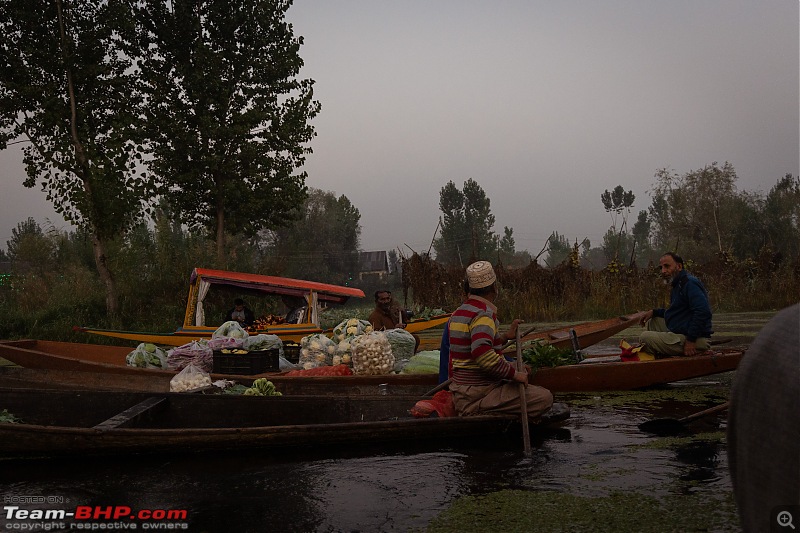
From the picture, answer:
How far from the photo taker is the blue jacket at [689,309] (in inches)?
317

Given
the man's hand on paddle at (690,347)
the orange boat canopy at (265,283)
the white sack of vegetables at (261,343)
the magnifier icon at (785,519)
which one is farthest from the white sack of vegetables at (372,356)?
the magnifier icon at (785,519)

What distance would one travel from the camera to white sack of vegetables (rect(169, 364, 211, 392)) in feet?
25.5

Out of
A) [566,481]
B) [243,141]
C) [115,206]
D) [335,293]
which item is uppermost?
[243,141]

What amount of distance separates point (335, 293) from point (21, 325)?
11.9 metres

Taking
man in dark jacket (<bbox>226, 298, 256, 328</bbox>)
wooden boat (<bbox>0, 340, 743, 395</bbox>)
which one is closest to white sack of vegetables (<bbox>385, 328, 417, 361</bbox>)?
wooden boat (<bbox>0, 340, 743, 395</bbox>)

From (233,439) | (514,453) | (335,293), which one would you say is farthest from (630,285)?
(233,439)

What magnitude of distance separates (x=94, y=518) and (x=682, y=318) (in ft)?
22.8

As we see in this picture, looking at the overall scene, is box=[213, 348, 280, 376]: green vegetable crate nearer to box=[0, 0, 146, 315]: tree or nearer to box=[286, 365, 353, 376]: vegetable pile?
box=[286, 365, 353, 376]: vegetable pile

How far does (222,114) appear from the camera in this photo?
24.0 m

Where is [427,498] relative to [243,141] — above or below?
below

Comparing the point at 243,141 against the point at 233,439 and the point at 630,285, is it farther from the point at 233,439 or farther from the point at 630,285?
the point at 233,439

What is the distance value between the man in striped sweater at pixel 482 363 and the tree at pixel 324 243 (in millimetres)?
44220

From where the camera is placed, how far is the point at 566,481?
16.2ft


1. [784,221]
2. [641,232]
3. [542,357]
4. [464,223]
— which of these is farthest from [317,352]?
[641,232]
